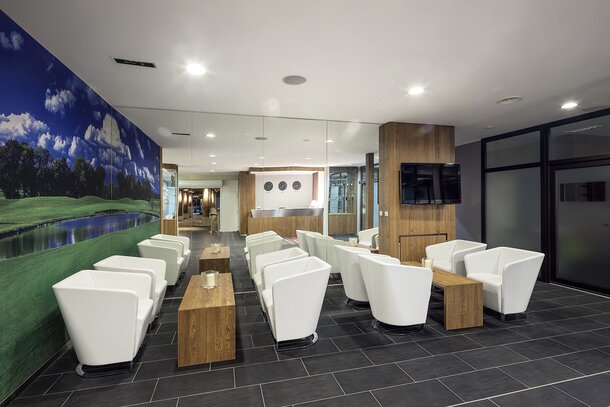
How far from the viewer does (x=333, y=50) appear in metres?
2.73

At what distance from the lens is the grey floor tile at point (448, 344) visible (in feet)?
10.2

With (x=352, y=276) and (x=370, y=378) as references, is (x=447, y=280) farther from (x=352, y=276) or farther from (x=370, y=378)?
(x=370, y=378)

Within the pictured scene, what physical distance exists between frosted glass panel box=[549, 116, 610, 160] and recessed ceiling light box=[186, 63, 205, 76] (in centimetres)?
578

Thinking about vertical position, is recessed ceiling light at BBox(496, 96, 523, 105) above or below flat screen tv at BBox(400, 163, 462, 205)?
above

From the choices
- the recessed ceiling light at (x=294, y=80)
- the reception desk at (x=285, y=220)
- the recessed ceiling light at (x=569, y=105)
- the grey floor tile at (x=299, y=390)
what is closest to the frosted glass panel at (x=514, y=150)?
the recessed ceiling light at (x=569, y=105)

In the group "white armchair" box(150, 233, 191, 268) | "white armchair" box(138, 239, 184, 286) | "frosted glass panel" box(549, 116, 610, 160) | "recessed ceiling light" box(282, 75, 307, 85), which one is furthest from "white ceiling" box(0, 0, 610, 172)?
"white armchair" box(150, 233, 191, 268)

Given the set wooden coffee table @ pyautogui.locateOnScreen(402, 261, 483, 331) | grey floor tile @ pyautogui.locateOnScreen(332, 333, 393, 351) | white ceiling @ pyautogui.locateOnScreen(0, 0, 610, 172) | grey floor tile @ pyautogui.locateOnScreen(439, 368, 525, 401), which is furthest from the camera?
wooden coffee table @ pyautogui.locateOnScreen(402, 261, 483, 331)

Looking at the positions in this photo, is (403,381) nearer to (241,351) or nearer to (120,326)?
(241,351)

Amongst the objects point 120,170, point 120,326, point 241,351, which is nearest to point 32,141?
point 120,326

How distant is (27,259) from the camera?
2484 mm

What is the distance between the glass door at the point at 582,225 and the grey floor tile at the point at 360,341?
13.2 feet

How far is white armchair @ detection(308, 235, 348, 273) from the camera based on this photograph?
5262 mm

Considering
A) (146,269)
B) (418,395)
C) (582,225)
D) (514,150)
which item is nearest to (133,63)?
(146,269)

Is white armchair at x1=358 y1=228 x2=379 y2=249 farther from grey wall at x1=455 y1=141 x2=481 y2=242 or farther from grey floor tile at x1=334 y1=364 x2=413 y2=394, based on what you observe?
grey floor tile at x1=334 y1=364 x2=413 y2=394
